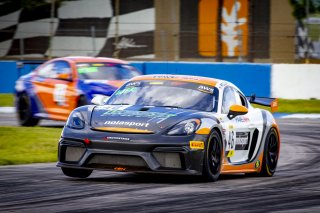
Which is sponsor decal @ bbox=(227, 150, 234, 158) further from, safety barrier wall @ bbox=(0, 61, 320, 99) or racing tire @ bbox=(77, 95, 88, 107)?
safety barrier wall @ bbox=(0, 61, 320, 99)

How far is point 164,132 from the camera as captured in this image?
10047mm

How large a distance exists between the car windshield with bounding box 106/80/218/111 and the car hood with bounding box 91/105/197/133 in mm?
318

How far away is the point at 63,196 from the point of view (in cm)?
889

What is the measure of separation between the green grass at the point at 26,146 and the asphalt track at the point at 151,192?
853 mm

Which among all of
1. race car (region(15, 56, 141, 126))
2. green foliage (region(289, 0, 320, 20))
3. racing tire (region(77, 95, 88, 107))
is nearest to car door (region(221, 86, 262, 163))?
race car (region(15, 56, 141, 126))

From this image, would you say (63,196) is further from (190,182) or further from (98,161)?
(190,182)

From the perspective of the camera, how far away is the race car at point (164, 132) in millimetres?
10023

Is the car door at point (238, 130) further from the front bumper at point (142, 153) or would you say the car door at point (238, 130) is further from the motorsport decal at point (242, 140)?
the front bumper at point (142, 153)

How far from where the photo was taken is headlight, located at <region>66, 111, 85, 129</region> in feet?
34.1

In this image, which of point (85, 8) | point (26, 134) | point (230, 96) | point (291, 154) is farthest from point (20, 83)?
point (85, 8)

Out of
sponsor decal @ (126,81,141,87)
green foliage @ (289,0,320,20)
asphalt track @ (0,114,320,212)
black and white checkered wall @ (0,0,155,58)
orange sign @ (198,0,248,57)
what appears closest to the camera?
asphalt track @ (0,114,320,212)

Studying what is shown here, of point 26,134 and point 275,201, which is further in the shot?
point 26,134

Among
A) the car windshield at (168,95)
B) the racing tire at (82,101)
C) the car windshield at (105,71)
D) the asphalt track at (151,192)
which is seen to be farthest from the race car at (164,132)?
the car windshield at (105,71)

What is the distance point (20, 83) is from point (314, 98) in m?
9.24
